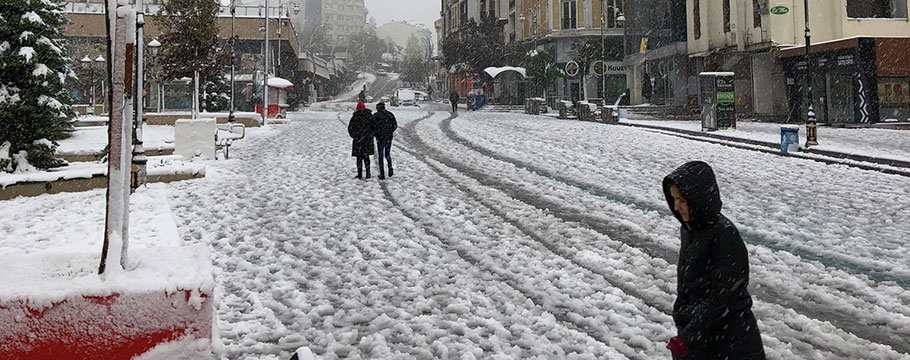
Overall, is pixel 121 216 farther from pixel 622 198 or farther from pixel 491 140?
pixel 491 140

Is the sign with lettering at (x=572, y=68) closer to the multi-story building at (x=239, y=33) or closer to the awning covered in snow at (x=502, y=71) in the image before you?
the awning covered in snow at (x=502, y=71)

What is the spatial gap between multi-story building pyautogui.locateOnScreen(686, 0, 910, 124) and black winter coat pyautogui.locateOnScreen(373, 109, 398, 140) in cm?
1826

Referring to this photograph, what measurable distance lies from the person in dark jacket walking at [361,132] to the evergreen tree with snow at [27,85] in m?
6.03

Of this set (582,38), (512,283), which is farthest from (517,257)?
(582,38)

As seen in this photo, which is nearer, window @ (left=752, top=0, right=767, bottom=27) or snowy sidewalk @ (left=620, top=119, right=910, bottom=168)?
snowy sidewalk @ (left=620, top=119, right=910, bottom=168)

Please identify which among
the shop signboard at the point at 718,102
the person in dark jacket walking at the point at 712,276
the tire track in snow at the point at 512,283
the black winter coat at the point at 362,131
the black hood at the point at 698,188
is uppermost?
the shop signboard at the point at 718,102

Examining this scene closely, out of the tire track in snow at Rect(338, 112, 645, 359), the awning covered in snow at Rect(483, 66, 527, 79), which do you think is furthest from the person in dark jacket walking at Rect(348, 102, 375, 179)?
the awning covered in snow at Rect(483, 66, 527, 79)

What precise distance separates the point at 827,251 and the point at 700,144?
555 inches

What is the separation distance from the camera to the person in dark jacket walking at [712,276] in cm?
294

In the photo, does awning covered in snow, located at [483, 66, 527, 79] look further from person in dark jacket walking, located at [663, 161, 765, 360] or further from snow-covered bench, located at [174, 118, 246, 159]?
person in dark jacket walking, located at [663, 161, 765, 360]

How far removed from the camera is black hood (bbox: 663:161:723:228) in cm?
290

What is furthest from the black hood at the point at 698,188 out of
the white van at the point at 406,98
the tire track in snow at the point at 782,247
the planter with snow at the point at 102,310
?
the white van at the point at 406,98

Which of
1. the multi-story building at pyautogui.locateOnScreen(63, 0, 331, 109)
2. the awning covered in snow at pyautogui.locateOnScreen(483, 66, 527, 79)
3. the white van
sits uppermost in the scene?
the multi-story building at pyautogui.locateOnScreen(63, 0, 331, 109)

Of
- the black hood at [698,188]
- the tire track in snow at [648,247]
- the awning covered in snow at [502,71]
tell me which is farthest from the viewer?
the awning covered in snow at [502,71]
